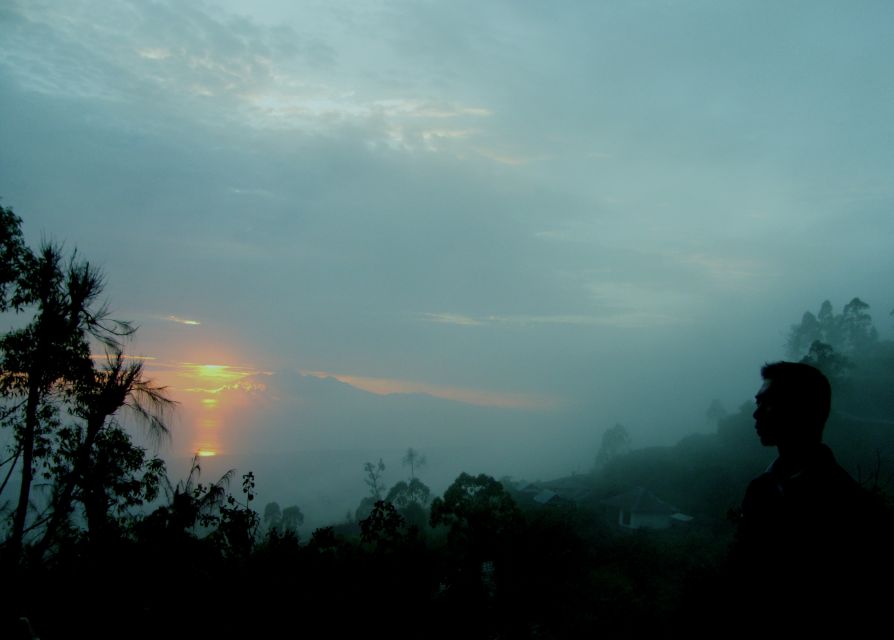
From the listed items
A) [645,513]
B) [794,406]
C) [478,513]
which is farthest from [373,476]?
[794,406]

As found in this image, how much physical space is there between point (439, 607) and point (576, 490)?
5637 cm

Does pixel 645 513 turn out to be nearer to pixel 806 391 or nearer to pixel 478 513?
pixel 478 513

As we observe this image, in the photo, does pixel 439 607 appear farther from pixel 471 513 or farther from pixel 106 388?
pixel 471 513

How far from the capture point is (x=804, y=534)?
183 centimetres

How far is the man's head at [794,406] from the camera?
6.95 ft

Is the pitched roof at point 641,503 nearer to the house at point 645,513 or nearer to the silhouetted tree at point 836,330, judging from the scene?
the house at point 645,513

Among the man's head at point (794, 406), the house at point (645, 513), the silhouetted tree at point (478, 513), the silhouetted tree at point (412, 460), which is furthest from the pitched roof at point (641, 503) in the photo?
the man's head at point (794, 406)

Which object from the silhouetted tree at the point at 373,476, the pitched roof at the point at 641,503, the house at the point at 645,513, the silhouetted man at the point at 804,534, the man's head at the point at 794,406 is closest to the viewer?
the silhouetted man at the point at 804,534

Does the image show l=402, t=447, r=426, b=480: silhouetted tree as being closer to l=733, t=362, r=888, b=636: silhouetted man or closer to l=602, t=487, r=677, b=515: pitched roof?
l=602, t=487, r=677, b=515: pitched roof

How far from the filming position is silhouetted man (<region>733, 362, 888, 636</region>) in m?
1.73

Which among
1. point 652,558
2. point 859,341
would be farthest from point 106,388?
point 859,341

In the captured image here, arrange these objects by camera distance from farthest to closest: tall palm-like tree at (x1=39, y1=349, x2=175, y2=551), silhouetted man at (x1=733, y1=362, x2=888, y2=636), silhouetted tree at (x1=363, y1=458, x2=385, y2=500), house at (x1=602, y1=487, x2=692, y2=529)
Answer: house at (x1=602, y1=487, x2=692, y2=529) < silhouetted tree at (x1=363, y1=458, x2=385, y2=500) < tall palm-like tree at (x1=39, y1=349, x2=175, y2=551) < silhouetted man at (x1=733, y1=362, x2=888, y2=636)

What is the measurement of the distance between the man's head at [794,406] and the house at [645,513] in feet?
161

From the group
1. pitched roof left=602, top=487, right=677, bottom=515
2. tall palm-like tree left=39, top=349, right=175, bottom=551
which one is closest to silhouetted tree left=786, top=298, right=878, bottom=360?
pitched roof left=602, top=487, right=677, bottom=515
